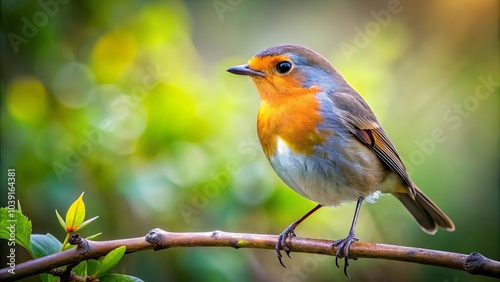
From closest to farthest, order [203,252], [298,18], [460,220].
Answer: [203,252]
[460,220]
[298,18]

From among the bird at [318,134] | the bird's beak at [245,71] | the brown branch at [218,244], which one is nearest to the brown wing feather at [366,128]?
the bird at [318,134]

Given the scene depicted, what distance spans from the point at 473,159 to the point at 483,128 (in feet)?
0.93

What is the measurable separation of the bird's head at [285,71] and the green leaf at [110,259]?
1251mm

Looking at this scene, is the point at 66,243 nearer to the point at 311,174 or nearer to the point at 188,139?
the point at 311,174

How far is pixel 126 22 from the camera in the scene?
11.4 ft

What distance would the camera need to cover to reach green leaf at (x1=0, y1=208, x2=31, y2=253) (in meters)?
1.65

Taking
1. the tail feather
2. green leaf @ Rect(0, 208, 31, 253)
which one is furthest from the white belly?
green leaf @ Rect(0, 208, 31, 253)

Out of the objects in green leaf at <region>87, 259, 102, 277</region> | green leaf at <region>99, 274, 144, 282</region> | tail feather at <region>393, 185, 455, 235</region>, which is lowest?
tail feather at <region>393, 185, 455, 235</region>

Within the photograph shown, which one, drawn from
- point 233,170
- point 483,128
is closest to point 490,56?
point 483,128

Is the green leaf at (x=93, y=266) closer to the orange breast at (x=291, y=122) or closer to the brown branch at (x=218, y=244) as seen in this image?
the brown branch at (x=218, y=244)

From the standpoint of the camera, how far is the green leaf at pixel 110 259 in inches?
65.0

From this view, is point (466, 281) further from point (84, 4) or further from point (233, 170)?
point (84, 4)

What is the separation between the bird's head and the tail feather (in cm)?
81

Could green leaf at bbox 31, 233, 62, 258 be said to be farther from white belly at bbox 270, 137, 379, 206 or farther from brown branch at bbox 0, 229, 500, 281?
white belly at bbox 270, 137, 379, 206
